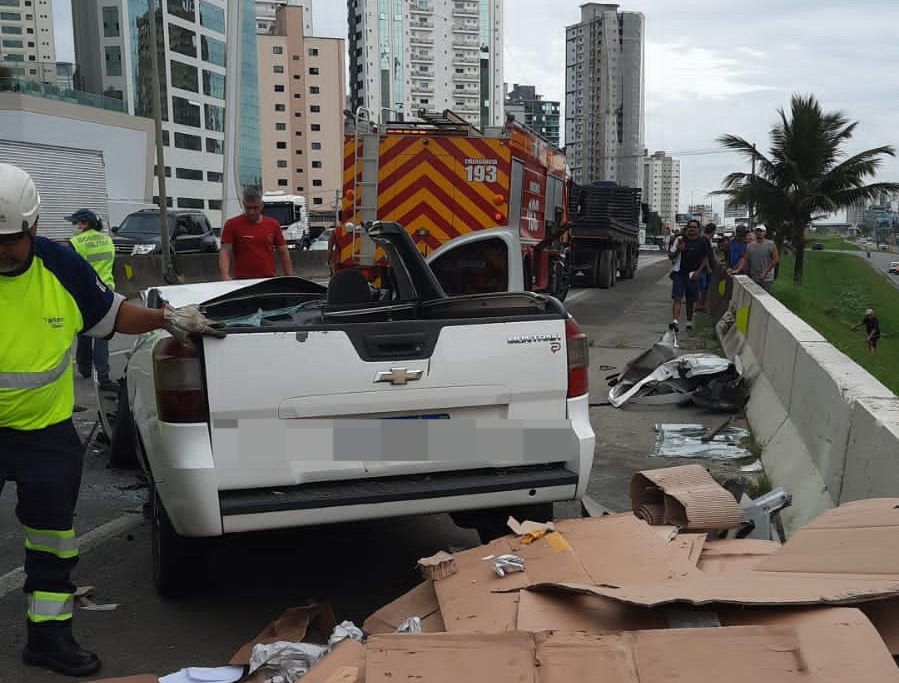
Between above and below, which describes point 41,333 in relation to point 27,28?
below

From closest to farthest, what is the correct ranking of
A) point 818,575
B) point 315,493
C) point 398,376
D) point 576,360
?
point 818,575
point 315,493
point 398,376
point 576,360

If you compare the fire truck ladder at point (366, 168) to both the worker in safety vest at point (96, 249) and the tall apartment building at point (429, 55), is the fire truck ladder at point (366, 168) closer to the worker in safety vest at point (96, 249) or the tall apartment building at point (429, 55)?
the worker in safety vest at point (96, 249)

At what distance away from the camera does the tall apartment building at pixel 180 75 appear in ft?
279

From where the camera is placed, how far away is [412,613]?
3.34 meters

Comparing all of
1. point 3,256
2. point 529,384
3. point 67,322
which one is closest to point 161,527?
point 67,322

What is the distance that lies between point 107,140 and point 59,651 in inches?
1732

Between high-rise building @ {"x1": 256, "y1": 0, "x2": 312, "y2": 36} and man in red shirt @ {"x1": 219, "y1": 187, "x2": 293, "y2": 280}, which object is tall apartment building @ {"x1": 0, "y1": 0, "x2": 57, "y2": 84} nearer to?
high-rise building @ {"x1": 256, "y1": 0, "x2": 312, "y2": 36}

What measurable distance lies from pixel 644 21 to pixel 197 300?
9968 centimetres

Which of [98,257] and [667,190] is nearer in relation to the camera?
[98,257]

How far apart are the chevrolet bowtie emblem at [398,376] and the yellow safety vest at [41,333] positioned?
A: 3.85ft

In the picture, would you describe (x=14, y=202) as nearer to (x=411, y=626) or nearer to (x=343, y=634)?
(x=343, y=634)

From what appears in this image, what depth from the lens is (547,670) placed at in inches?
97.2

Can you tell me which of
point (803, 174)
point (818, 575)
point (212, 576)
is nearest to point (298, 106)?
point (803, 174)

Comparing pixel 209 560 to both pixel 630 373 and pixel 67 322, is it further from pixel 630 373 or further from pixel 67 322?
pixel 630 373
